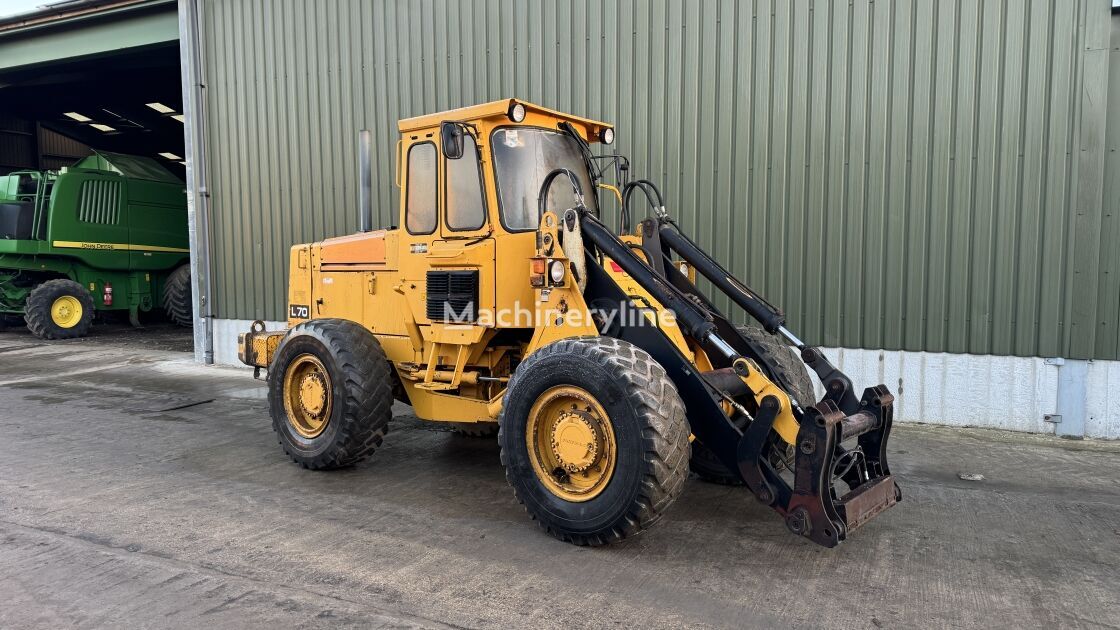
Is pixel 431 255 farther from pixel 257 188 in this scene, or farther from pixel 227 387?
pixel 257 188

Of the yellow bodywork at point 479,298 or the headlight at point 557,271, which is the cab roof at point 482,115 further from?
the headlight at point 557,271

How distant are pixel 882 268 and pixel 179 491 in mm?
6896

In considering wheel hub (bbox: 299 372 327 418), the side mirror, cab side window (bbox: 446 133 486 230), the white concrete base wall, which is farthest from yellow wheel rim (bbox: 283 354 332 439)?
the white concrete base wall

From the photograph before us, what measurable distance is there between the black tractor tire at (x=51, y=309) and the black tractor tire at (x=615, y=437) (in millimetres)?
15384

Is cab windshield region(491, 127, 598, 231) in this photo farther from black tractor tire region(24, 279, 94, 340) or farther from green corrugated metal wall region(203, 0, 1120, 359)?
→ black tractor tire region(24, 279, 94, 340)

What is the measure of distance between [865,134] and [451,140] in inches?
196

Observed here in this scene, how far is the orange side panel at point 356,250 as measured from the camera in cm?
644

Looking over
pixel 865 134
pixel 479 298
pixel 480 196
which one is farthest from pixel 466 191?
pixel 865 134

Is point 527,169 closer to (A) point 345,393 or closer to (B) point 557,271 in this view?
(B) point 557,271

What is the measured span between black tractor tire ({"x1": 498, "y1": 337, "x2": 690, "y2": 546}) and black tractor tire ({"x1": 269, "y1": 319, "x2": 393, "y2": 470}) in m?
1.60

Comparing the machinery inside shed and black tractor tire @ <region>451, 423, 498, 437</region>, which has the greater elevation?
the machinery inside shed

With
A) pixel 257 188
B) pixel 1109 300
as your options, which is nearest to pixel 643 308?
pixel 1109 300

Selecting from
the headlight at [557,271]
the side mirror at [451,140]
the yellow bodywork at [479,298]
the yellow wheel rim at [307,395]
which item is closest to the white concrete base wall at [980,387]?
the yellow bodywork at [479,298]

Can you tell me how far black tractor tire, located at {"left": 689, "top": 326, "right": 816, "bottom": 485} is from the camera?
5.18 meters
